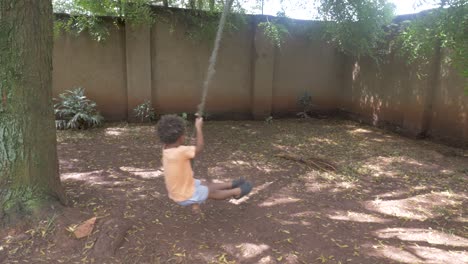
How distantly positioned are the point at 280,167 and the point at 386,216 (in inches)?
75.7

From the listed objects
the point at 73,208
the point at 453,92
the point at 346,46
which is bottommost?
the point at 73,208

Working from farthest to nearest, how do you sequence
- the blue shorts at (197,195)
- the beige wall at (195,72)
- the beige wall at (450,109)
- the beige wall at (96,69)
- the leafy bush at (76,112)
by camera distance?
the beige wall at (195,72), the beige wall at (96,69), the leafy bush at (76,112), the beige wall at (450,109), the blue shorts at (197,195)

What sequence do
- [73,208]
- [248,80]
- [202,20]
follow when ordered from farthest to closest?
[248,80] < [202,20] < [73,208]

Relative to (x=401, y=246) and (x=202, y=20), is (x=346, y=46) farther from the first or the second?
(x=401, y=246)

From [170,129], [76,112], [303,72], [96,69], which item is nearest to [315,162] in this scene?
[170,129]

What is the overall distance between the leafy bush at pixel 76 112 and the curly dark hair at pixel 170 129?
16.6 feet

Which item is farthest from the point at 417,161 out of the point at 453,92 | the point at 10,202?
the point at 10,202

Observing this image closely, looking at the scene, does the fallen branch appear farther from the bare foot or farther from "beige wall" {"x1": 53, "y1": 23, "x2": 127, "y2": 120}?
"beige wall" {"x1": 53, "y1": 23, "x2": 127, "y2": 120}

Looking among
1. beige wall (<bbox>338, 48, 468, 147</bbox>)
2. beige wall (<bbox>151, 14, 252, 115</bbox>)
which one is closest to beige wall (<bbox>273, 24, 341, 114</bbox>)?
beige wall (<bbox>338, 48, 468, 147</bbox>)

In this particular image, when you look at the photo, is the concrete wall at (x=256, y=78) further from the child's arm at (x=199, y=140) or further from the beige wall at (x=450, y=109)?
the child's arm at (x=199, y=140)

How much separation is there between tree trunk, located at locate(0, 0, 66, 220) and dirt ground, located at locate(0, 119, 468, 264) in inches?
12.8

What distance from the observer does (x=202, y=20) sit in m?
8.48

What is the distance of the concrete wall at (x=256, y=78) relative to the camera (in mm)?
7684

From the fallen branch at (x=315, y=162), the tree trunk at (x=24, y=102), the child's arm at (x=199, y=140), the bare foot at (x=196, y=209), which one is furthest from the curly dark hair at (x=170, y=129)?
the fallen branch at (x=315, y=162)
